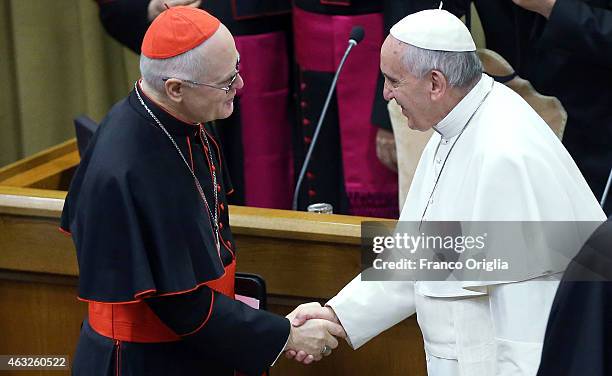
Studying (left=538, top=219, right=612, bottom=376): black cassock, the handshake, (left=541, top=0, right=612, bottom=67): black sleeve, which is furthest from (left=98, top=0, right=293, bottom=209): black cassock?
(left=538, top=219, right=612, bottom=376): black cassock

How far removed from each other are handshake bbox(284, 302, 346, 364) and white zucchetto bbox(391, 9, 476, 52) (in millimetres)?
Result: 856

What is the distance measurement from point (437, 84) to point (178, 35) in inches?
25.4

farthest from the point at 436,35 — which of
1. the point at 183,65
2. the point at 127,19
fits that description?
the point at 127,19

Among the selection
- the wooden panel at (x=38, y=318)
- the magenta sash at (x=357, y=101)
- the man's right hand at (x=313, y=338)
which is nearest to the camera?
the man's right hand at (x=313, y=338)

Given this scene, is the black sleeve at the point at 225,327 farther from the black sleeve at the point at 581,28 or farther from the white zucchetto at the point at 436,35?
the black sleeve at the point at 581,28

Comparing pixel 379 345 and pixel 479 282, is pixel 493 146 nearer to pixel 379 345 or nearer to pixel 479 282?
pixel 479 282

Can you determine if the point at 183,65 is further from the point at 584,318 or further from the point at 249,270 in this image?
the point at 584,318

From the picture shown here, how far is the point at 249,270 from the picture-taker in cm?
341

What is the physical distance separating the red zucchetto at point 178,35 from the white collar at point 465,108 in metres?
0.62

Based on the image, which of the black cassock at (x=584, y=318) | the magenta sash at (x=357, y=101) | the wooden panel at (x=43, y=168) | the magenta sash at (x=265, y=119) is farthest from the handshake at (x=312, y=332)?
the magenta sash at (x=265, y=119)

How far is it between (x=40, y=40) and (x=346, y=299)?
129 inches

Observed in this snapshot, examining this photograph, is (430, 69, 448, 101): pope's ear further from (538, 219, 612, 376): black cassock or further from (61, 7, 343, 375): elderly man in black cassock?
(538, 219, 612, 376): black cassock

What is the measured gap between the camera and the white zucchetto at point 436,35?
2678 mm

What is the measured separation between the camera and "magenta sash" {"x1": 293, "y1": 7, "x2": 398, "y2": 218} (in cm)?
418
